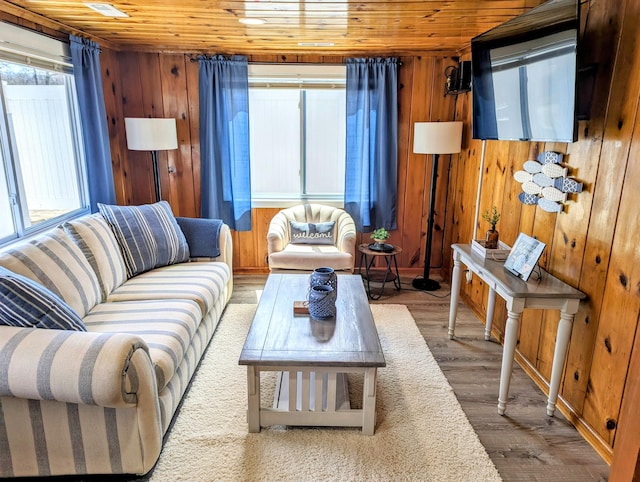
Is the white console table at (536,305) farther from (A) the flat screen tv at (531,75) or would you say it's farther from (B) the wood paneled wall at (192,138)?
(B) the wood paneled wall at (192,138)

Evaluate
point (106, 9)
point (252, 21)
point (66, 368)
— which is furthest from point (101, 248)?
point (252, 21)

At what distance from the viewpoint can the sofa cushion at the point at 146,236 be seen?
301 centimetres

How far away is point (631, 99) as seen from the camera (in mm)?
1859

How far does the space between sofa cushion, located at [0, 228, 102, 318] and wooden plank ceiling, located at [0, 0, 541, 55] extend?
57.4 inches

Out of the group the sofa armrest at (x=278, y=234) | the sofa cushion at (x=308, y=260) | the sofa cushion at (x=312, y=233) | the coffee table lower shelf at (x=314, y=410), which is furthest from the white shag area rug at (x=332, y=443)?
the sofa cushion at (x=312, y=233)

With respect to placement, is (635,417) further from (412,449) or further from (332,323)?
(332,323)

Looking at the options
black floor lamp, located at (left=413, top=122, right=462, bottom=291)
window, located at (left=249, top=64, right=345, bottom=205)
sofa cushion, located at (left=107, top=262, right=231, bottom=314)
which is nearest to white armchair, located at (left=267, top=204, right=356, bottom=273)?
window, located at (left=249, top=64, right=345, bottom=205)

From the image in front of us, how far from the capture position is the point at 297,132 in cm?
446

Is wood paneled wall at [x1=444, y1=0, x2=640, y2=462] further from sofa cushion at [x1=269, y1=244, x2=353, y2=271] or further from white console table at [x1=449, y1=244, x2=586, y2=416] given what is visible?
sofa cushion at [x1=269, y1=244, x2=353, y2=271]

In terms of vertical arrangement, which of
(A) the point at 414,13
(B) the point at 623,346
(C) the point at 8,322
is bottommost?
(B) the point at 623,346

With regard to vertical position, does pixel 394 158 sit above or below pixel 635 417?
above

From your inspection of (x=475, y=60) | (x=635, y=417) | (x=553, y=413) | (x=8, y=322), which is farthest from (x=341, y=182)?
(x=635, y=417)

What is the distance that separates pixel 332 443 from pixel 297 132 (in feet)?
10.6

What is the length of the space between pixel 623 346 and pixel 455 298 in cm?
127
